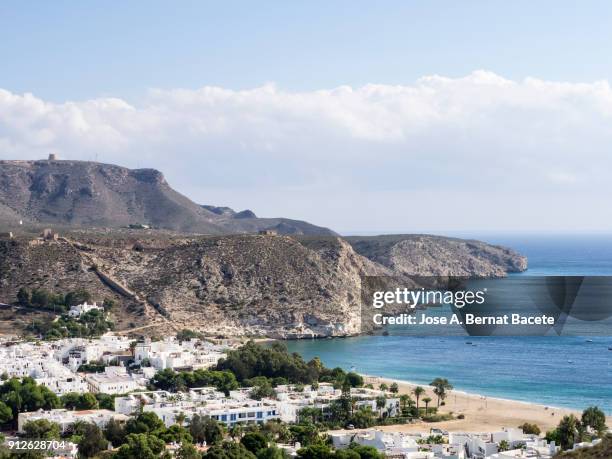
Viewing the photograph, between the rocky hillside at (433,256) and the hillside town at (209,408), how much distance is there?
6061 cm

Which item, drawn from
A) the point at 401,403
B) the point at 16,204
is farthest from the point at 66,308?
the point at 16,204

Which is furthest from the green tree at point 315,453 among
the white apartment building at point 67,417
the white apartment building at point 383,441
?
the white apartment building at point 67,417

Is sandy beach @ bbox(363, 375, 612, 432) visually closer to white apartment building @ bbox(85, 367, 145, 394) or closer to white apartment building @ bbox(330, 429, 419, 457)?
white apartment building @ bbox(330, 429, 419, 457)

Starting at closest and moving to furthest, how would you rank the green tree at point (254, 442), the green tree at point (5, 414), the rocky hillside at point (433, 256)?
the green tree at point (254, 442) → the green tree at point (5, 414) → the rocky hillside at point (433, 256)

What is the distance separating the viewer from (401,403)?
136ft

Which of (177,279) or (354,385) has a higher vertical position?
(177,279)

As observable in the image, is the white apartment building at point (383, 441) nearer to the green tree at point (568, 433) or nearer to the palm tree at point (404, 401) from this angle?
the green tree at point (568, 433)

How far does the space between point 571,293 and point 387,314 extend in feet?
70.7

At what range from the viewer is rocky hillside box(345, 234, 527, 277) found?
376 feet

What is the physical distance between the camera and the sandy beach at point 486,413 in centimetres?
3866

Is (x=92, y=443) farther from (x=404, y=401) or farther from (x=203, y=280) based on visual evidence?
(x=203, y=280)

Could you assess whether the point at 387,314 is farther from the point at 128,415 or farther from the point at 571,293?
the point at 128,415

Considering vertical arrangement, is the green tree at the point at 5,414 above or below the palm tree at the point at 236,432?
above

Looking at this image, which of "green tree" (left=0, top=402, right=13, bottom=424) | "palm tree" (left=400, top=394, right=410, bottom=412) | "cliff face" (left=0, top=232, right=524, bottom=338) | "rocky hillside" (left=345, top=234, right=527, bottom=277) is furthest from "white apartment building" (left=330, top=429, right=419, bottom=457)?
"rocky hillside" (left=345, top=234, right=527, bottom=277)
